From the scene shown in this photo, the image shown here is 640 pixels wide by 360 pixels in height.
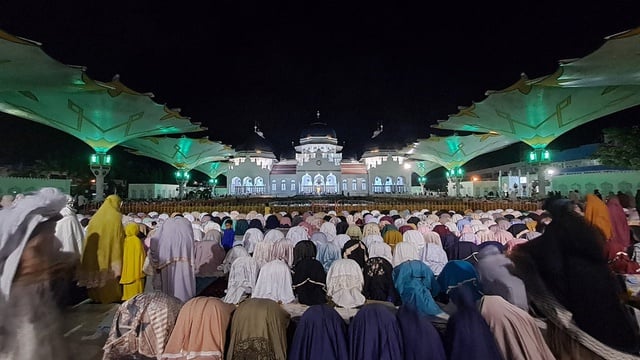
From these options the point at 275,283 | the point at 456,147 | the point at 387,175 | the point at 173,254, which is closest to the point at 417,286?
the point at 275,283

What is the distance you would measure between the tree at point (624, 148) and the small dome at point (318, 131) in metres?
29.2

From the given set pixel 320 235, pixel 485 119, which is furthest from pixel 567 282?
pixel 485 119

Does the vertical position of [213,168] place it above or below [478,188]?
above

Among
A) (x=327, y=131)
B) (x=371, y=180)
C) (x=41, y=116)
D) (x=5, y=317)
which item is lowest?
(x=5, y=317)

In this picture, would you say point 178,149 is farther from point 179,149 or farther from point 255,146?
point 255,146

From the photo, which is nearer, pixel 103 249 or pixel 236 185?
pixel 103 249

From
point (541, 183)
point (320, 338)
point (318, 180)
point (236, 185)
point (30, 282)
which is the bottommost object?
point (320, 338)

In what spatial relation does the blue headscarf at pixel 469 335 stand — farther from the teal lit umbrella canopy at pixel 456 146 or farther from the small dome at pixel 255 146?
the small dome at pixel 255 146

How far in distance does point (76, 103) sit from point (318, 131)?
3006 centimetres

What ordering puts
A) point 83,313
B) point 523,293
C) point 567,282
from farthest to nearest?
point 83,313
point 523,293
point 567,282

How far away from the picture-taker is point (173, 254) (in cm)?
481

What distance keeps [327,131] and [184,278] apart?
41472 mm

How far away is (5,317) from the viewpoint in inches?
87.8

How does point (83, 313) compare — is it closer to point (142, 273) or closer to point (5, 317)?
point (142, 273)
